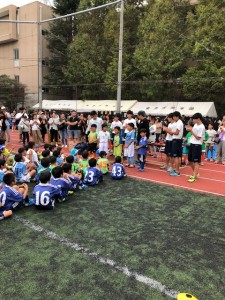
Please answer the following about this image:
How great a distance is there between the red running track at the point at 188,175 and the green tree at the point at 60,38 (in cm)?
2632

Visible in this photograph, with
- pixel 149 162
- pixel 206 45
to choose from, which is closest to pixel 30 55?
pixel 206 45

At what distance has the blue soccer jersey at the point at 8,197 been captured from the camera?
212 inches

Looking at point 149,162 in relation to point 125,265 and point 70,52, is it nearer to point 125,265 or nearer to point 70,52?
point 125,265

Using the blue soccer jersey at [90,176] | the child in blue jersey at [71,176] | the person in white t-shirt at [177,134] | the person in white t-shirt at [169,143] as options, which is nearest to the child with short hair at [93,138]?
the person in white t-shirt at [169,143]

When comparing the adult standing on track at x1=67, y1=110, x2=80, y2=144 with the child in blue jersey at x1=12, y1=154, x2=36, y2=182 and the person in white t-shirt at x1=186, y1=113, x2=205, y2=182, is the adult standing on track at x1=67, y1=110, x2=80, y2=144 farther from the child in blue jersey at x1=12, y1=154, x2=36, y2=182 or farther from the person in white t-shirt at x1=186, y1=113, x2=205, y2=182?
the person in white t-shirt at x1=186, y1=113, x2=205, y2=182

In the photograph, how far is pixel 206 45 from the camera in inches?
821

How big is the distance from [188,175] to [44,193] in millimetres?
5219

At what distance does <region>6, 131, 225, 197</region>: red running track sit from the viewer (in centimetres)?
780

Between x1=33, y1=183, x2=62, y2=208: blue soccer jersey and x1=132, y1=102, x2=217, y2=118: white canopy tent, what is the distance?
55.5 ft

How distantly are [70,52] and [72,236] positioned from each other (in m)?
30.6

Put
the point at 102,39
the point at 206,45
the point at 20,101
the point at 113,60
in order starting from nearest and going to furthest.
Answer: the point at 206,45
the point at 113,60
the point at 102,39
the point at 20,101

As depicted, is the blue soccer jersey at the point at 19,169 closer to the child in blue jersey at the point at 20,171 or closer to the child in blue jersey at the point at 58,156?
the child in blue jersey at the point at 20,171

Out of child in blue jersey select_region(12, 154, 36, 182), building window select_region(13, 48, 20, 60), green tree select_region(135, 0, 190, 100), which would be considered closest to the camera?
child in blue jersey select_region(12, 154, 36, 182)

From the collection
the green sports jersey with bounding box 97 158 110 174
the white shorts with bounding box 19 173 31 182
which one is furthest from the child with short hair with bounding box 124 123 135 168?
the white shorts with bounding box 19 173 31 182
